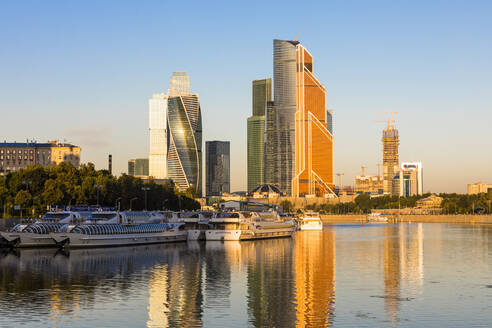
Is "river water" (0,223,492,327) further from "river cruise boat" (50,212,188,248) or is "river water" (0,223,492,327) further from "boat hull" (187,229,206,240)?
"boat hull" (187,229,206,240)

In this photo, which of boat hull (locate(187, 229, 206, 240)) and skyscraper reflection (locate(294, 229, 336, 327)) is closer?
skyscraper reflection (locate(294, 229, 336, 327))

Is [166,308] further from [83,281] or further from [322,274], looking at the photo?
[322,274]

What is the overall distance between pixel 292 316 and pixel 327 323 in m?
3.07

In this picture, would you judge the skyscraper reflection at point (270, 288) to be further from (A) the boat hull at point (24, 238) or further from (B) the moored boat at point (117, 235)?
(A) the boat hull at point (24, 238)

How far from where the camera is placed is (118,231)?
116875 millimetres

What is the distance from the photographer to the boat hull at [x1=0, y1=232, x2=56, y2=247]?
356 feet

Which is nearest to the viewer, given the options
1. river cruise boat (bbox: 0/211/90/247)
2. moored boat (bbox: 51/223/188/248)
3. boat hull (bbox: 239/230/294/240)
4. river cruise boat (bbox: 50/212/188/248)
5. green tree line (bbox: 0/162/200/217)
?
moored boat (bbox: 51/223/188/248)

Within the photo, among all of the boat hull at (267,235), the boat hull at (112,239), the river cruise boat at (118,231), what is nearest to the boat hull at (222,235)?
the boat hull at (267,235)

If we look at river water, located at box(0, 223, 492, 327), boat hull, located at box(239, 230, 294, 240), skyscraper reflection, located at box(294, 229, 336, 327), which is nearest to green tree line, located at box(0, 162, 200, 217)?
boat hull, located at box(239, 230, 294, 240)

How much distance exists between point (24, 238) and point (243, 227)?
48365 millimetres

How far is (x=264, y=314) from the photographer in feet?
158

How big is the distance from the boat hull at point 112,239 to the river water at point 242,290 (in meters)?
7.60

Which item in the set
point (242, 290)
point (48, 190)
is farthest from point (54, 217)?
point (242, 290)

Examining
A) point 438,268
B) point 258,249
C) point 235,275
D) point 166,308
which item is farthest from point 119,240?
point 166,308
